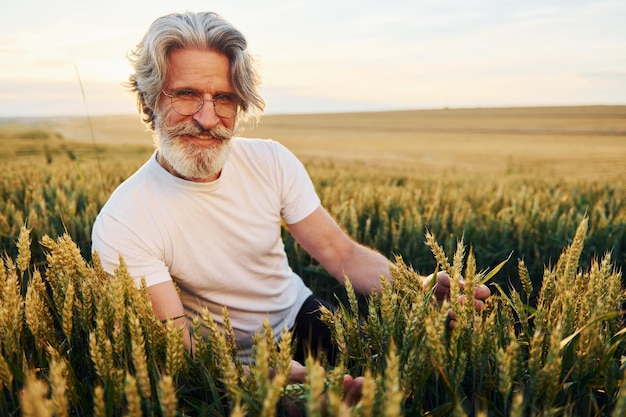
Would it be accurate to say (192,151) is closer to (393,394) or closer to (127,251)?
(127,251)

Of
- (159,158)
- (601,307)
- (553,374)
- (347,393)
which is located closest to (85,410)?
(347,393)

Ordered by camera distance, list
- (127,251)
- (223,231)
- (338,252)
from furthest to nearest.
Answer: (338,252) < (223,231) < (127,251)

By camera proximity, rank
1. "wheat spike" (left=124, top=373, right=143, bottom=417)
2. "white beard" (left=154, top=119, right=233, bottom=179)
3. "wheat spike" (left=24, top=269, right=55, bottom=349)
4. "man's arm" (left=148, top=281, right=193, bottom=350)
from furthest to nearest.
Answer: "white beard" (left=154, top=119, right=233, bottom=179)
"man's arm" (left=148, top=281, right=193, bottom=350)
"wheat spike" (left=24, top=269, right=55, bottom=349)
"wheat spike" (left=124, top=373, right=143, bottom=417)

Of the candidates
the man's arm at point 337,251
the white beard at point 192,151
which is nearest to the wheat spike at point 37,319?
the white beard at point 192,151

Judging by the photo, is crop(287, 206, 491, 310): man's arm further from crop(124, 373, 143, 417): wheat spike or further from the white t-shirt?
crop(124, 373, 143, 417): wheat spike

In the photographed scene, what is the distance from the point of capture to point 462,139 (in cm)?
3556

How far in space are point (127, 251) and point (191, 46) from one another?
3.32 feet

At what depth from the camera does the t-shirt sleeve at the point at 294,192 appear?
2709 millimetres

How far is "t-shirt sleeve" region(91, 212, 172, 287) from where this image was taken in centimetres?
213

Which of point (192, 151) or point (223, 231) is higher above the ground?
point (192, 151)

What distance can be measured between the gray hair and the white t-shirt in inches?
12.0

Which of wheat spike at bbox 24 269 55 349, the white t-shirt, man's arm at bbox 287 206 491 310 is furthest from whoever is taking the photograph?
man's arm at bbox 287 206 491 310

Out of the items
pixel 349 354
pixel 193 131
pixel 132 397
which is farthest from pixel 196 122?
pixel 132 397

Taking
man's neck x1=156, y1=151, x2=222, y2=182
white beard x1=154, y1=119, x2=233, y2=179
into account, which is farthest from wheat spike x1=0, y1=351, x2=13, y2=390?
man's neck x1=156, y1=151, x2=222, y2=182
